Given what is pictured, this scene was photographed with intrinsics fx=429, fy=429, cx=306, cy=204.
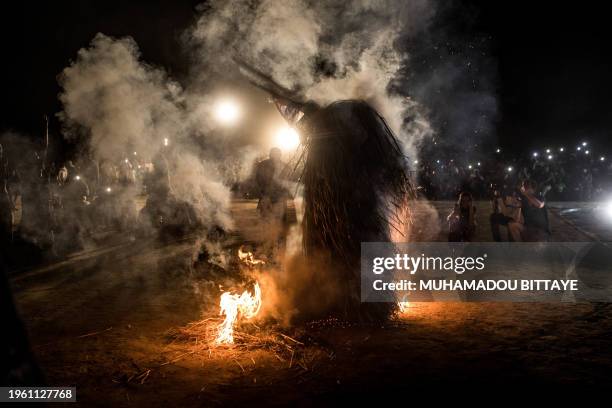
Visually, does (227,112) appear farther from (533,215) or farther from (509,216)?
(533,215)

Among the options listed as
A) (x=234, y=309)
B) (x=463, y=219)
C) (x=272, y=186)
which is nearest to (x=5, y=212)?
(x=272, y=186)

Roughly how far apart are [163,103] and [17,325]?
9.74m

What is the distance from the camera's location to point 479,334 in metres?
5.24

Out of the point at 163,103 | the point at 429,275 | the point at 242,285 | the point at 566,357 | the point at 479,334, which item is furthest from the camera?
the point at 163,103

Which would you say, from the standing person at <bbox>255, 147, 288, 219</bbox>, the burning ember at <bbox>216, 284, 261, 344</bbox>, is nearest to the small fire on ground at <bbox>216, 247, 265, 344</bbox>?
the burning ember at <bbox>216, 284, 261, 344</bbox>

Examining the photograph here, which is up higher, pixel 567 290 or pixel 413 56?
pixel 413 56

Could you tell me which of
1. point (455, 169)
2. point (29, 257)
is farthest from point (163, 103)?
point (455, 169)

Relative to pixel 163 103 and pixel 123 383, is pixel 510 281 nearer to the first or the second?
pixel 123 383

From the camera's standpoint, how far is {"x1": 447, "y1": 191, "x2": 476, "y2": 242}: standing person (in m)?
8.45

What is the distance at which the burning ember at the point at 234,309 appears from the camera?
5.26 metres

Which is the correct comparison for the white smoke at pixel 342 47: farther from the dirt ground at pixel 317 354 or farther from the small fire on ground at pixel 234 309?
the dirt ground at pixel 317 354

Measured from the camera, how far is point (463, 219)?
8.54 metres

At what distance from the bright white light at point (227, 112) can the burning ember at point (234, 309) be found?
5.30 meters

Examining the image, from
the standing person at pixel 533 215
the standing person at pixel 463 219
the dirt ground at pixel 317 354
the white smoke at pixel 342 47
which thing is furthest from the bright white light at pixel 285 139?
the standing person at pixel 533 215
